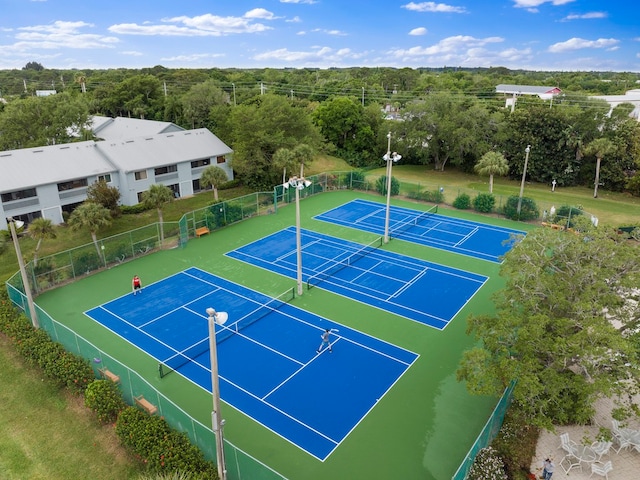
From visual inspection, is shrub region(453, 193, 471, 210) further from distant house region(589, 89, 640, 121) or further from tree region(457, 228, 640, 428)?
distant house region(589, 89, 640, 121)

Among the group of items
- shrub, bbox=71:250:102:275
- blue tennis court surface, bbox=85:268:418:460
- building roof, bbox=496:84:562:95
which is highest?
building roof, bbox=496:84:562:95

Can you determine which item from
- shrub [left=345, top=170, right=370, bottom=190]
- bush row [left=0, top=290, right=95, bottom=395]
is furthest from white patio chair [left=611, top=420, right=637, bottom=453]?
shrub [left=345, top=170, right=370, bottom=190]

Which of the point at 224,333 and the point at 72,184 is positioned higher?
the point at 72,184

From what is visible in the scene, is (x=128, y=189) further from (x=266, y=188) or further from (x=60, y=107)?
(x=60, y=107)

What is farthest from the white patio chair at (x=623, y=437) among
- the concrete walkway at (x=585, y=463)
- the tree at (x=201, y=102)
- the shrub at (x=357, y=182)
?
the tree at (x=201, y=102)

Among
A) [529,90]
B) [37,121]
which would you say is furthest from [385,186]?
[529,90]

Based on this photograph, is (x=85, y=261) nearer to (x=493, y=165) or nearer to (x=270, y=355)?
(x=270, y=355)
